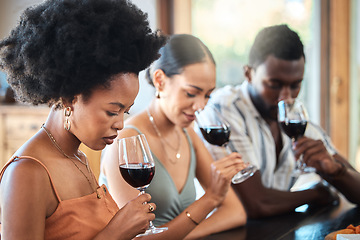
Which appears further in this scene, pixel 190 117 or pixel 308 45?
pixel 308 45

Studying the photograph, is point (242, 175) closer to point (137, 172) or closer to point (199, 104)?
point (199, 104)

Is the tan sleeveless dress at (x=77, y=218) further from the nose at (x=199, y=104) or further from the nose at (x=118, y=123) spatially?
the nose at (x=199, y=104)

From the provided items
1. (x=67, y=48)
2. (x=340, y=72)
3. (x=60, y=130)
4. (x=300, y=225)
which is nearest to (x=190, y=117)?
(x=300, y=225)

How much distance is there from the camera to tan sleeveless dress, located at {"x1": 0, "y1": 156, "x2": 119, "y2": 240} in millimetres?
1126

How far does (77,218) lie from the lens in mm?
1167

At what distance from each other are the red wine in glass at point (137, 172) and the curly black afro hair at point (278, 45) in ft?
3.86

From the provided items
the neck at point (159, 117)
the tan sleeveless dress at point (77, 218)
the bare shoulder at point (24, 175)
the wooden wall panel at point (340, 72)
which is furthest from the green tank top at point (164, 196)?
the wooden wall panel at point (340, 72)

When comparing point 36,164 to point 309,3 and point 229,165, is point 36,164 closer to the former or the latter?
point 229,165

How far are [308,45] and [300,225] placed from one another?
305 centimetres

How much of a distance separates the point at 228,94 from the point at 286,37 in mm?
401

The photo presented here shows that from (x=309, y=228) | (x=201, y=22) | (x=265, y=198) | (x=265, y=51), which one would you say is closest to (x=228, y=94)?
(x=265, y=51)

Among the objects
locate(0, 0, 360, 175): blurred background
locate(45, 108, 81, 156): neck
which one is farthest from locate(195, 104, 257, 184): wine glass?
locate(0, 0, 360, 175): blurred background

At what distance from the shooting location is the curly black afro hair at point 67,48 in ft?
3.58

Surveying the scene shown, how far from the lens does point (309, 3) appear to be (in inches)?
171
